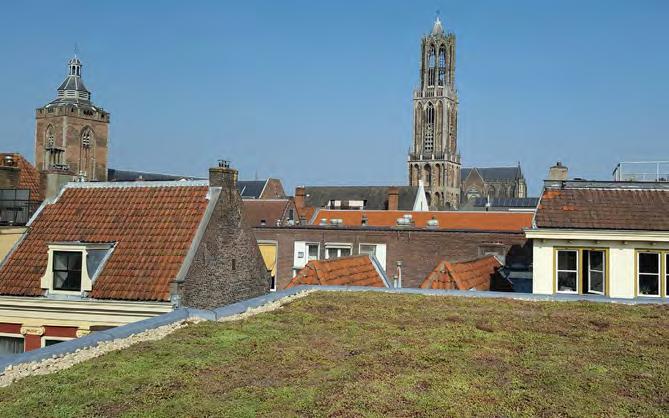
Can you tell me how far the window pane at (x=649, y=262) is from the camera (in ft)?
70.0

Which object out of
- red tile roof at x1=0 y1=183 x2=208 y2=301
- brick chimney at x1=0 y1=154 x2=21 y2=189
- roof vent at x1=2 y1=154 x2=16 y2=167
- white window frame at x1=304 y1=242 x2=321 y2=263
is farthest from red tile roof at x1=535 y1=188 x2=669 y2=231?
roof vent at x1=2 y1=154 x2=16 y2=167

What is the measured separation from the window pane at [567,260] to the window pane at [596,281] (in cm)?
69

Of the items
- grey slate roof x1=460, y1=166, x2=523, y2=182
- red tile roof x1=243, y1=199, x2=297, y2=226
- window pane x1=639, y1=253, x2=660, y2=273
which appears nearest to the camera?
window pane x1=639, y1=253, x2=660, y2=273

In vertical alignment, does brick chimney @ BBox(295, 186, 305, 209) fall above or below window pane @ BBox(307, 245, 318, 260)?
above

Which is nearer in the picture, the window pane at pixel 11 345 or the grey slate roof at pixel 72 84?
the window pane at pixel 11 345

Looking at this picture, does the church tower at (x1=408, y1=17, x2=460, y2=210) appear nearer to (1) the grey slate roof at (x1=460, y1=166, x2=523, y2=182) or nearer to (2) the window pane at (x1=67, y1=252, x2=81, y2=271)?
(1) the grey slate roof at (x1=460, y1=166, x2=523, y2=182)

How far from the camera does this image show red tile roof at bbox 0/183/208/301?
18.4 m

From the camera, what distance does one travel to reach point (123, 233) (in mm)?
20328

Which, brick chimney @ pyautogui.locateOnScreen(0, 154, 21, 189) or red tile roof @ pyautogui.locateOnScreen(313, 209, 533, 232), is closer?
brick chimney @ pyautogui.locateOnScreen(0, 154, 21, 189)

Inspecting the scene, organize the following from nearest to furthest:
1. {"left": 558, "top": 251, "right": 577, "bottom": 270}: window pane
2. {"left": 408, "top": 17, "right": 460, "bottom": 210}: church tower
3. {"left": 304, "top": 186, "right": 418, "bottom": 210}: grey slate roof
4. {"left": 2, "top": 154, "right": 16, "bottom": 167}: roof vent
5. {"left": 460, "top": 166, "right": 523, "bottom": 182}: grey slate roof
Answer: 1. {"left": 558, "top": 251, "right": 577, "bottom": 270}: window pane
2. {"left": 2, "top": 154, "right": 16, "bottom": 167}: roof vent
3. {"left": 304, "top": 186, "right": 418, "bottom": 210}: grey slate roof
4. {"left": 408, "top": 17, "right": 460, "bottom": 210}: church tower
5. {"left": 460, "top": 166, "right": 523, "bottom": 182}: grey slate roof

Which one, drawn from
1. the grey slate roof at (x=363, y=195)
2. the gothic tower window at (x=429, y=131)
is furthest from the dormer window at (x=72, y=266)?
the gothic tower window at (x=429, y=131)

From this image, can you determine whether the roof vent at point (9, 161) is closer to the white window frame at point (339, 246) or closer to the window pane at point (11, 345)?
the window pane at point (11, 345)

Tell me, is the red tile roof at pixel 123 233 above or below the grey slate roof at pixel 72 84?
below

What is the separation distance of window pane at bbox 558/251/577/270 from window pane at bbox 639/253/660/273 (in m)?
2.17
